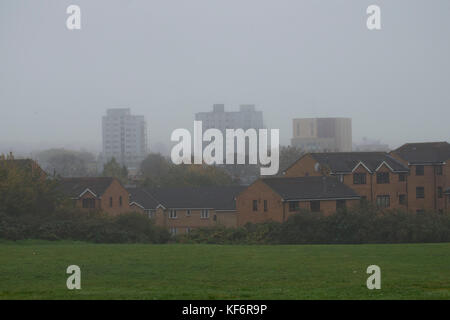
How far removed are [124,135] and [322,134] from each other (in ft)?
180

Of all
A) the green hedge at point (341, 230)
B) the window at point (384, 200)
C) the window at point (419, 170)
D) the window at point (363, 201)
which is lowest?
the green hedge at point (341, 230)

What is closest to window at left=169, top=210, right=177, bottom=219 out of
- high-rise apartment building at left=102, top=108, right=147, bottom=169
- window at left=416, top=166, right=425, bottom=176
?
window at left=416, top=166, right=425, bottom=176

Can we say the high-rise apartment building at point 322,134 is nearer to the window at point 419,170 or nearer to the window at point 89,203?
the window at point 419,170

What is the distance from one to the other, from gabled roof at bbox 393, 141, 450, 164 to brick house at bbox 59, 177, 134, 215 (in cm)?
2861

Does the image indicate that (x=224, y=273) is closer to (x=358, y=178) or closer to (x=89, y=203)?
(x=358, y=178)

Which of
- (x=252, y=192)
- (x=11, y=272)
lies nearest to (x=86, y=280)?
(x=11, y=272)

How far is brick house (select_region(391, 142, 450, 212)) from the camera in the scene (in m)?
70.4

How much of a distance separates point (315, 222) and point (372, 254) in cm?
2005

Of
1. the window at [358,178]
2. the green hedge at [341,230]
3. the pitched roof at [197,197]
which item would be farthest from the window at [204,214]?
the green hedge at [341,230]

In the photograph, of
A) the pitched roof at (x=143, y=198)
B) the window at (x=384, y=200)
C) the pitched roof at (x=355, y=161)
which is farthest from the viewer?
the pitched roof at (x=143, y=198)

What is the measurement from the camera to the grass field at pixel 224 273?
16906 mm

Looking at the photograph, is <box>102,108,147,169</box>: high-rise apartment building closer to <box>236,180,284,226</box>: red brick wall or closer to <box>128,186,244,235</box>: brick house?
<box>128,186,244,235</box>: brick house

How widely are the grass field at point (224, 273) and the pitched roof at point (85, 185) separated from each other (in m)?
35.0
